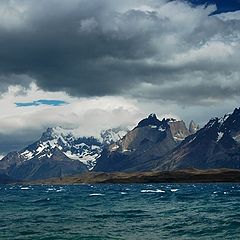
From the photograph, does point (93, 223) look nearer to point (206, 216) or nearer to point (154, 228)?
point (154, 228)

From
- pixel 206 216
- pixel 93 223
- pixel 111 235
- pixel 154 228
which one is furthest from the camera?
pixel 206 216

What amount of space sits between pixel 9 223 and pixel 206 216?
27241 mm

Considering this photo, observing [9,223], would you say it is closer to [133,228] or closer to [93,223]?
[93,223]

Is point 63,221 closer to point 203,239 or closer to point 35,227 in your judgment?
point 35,227

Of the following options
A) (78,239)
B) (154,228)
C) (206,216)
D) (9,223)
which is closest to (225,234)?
(154,228)

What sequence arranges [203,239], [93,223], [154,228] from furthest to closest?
1. [93,223]
2. [154,228]
3. [203,239]

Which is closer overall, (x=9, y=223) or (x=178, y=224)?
(x=178, y=224)

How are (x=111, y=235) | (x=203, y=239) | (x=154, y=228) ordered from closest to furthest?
(x=203, y=239) → (x=111, y=235) → (x=154, y=228)

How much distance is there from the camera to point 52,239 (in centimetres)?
4741

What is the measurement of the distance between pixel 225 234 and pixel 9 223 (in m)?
28.8

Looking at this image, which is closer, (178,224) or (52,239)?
(52,239)

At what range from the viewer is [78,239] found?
1855 inches

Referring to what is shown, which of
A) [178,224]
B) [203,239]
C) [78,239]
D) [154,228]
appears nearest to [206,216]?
[178,224]

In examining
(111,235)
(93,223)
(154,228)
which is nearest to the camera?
(111,235)
